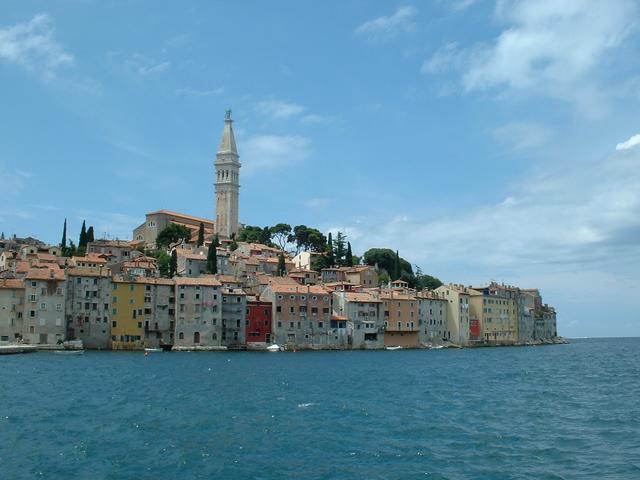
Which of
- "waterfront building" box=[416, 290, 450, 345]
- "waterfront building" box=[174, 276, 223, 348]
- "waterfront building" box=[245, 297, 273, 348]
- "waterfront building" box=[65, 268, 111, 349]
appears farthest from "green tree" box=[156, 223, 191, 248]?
"waterfront building" box=[416, 290, 450, 345]

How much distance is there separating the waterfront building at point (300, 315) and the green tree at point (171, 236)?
36235 millimetres

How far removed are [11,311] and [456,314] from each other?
58.0 meters

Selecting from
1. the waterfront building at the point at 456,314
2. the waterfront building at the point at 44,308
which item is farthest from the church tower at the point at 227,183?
the waterfront building at the point at 44,308

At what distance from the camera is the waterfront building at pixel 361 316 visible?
85.2 metres

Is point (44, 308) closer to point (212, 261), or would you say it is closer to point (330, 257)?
point (212, 261)

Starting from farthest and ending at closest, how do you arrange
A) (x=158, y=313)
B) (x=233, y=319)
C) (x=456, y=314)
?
(x=456, y=314) → (x=233, y=319) → (x=158, y=313)

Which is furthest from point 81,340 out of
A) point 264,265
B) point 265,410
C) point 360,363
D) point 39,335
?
point 265,410

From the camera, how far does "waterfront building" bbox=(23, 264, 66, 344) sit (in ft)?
224

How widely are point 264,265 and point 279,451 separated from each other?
79.4 meters

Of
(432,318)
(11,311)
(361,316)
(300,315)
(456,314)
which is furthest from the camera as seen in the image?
(456,314)

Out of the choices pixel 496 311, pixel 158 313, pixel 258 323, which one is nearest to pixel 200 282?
pixel 158 313

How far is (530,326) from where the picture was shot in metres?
121

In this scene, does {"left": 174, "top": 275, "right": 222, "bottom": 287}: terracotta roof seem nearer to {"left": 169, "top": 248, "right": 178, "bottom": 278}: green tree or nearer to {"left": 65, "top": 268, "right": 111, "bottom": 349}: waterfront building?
{"left": 65, "top": 268, "right": 111, "bottom": 349}: waterfront building

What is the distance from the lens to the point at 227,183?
442ft
